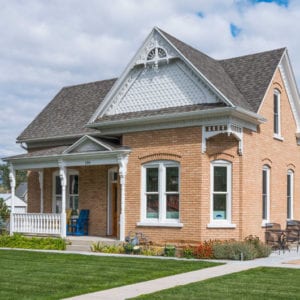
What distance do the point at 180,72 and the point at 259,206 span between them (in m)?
5.67

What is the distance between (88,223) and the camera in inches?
915

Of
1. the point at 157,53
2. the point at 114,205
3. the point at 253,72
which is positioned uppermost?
the point at 157,53

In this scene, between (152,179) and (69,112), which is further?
(69,112)

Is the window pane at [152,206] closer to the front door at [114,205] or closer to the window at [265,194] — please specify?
the front door at [114,205]

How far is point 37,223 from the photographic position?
73.8ft

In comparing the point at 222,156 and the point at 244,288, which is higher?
the point at 222,156

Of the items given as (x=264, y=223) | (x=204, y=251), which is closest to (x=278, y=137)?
(x=264, y=223)

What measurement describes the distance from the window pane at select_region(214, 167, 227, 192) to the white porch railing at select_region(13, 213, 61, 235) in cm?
653

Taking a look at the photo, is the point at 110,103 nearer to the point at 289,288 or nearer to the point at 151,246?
the point at 151,246

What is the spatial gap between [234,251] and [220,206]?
7.29ft

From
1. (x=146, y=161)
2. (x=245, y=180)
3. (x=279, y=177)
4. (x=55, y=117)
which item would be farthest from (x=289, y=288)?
(x=55, y=117)

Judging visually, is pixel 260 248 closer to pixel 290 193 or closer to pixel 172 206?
pixel 172 206

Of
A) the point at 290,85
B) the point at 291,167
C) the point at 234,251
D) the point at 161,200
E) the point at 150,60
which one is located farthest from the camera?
the point at 291,167

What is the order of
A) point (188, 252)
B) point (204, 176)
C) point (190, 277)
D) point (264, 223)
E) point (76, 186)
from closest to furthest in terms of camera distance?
point (190, 277) < point (188, 252) < point (204, 176) < point (264, 223) < point (76, 186)
